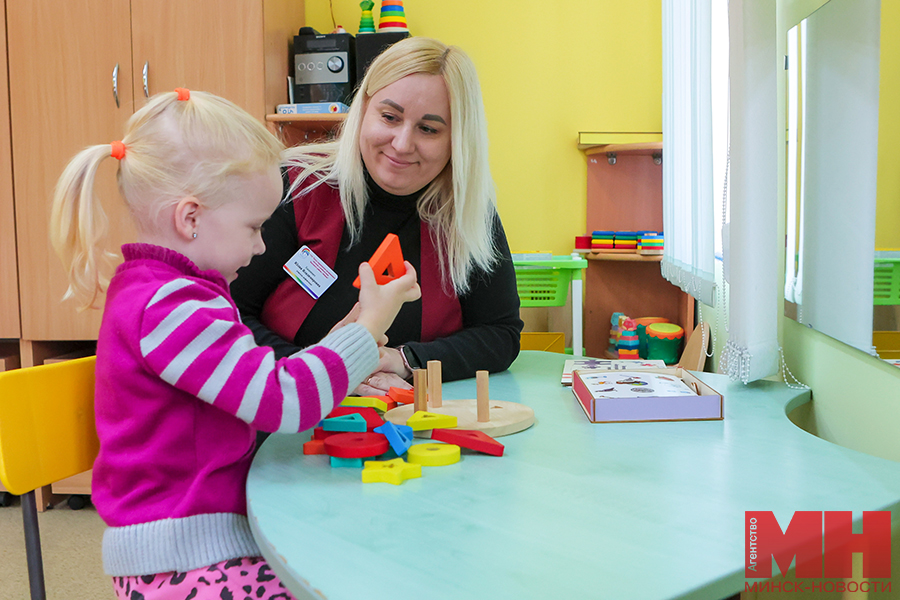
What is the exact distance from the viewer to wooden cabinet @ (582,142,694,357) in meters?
3.35

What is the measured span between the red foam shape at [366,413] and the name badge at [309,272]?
0.40 metres

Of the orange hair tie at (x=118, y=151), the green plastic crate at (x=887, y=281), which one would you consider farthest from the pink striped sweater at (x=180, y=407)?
the green plastic crate at (x=887, y=281)

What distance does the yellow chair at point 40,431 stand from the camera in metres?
0.93

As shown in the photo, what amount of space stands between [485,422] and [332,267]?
1.93 ft

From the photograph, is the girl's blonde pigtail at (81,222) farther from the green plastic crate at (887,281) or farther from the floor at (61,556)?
the floor at (61,556)

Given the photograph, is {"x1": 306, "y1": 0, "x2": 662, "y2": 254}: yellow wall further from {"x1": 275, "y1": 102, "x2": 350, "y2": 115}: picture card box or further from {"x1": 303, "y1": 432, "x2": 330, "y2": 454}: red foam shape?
{"x1": 303, "y1": 432, "x2": 330, "y2": 454}: red foam shape

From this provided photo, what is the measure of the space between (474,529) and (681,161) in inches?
78.9

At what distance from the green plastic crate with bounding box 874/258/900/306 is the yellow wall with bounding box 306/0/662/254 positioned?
8.04ft

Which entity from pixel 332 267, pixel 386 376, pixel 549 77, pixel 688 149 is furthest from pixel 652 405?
pixel 549 77

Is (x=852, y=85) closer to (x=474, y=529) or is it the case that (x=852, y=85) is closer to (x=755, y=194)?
(x=755, y=194)

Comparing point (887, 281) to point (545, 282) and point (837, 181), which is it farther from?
point (545, 282)

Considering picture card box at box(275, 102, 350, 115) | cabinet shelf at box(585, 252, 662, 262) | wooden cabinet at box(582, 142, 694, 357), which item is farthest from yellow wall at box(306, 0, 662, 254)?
picture card box at box(275, 102, 350, 115)

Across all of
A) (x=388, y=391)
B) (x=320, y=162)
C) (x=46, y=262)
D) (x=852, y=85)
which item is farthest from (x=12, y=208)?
(x=852, y=85)

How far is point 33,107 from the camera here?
247 centimetres
